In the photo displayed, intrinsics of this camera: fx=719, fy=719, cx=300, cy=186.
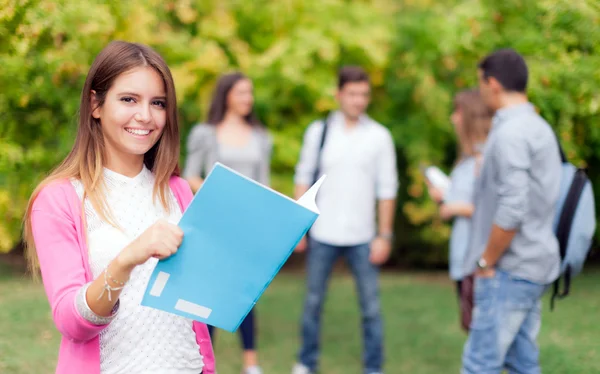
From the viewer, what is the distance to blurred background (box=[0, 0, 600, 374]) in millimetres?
4312

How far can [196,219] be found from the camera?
1.82 m

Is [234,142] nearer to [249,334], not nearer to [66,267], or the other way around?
[249,334]

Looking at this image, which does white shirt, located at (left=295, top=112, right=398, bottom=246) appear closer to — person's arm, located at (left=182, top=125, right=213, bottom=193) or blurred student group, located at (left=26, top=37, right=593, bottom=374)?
blurred student group, located at (left=26, top=37, right=593, bottom=374)

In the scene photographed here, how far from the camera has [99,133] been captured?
7.11 ft

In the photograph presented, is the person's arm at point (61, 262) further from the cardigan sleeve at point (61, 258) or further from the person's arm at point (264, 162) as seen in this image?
the person's arm at point (264, 162)

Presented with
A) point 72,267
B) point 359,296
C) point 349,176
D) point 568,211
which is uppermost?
point 72,267

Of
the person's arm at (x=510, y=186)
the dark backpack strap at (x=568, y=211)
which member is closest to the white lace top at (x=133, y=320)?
the person's arm at (x=510, y=186)

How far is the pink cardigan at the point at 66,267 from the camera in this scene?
6.04ft

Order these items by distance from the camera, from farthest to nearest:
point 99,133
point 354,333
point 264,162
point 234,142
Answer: point 354,333, point 264,162, point 234,142, point 99,133

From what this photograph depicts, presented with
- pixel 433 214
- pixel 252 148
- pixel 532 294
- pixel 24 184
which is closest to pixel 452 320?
pixel 433 214

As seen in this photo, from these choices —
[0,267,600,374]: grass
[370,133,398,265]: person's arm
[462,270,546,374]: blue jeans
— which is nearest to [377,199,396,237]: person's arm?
[370,133,398,265]: person's arm

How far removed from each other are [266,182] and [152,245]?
13.3 ft

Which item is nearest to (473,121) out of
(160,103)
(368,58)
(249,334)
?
(249,334)

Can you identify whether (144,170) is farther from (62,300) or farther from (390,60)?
(390,60)
